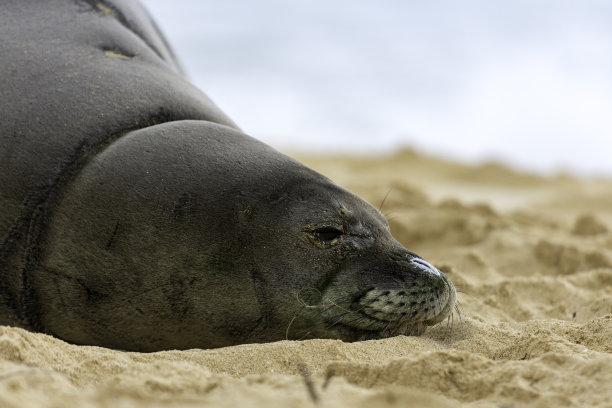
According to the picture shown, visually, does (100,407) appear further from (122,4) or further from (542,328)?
(122,4)

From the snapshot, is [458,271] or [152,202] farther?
[458,271]

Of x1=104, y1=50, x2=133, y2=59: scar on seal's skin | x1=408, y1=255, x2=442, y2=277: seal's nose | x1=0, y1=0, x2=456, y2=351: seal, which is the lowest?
x1=0, y1=0, x2=456, y2=351: seal

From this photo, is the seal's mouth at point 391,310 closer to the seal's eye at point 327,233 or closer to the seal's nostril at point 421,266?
the seal's nostril at point 421,266

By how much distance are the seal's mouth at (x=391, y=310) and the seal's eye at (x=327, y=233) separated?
0.25 meters

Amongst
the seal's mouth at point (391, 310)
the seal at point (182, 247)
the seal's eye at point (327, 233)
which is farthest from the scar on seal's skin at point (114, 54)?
the seal's mouth at point (391, 310)

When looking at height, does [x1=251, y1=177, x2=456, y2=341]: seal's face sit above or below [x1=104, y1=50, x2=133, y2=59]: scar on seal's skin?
below

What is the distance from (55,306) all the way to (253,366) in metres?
0.91

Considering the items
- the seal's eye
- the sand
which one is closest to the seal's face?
the seal's eye

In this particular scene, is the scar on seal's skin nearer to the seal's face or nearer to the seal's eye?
the seal's face

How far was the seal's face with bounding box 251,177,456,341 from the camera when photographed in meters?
3.05

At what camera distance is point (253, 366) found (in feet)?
8.71

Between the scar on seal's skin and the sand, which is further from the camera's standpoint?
the scar on seal's skin

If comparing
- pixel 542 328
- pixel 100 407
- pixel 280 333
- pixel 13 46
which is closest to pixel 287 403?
pixel 100 407

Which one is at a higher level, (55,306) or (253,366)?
(253,366)
